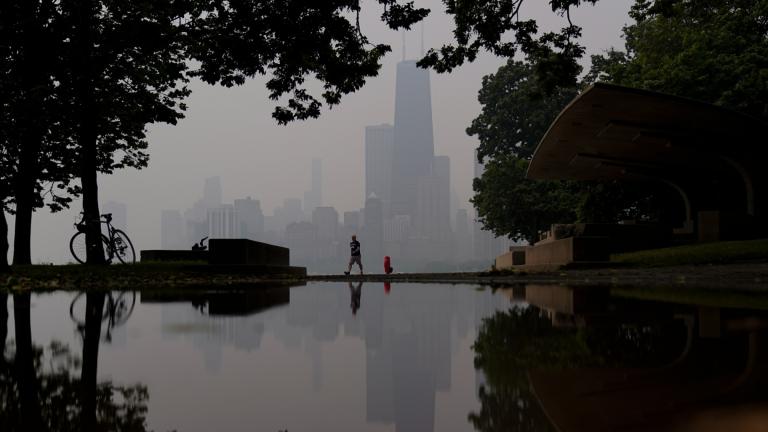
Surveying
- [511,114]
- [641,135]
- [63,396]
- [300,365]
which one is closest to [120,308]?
[300,365]

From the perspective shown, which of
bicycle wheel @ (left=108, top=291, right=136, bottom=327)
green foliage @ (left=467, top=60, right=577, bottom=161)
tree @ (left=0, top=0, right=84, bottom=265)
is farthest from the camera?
green foliage @ (left=467, top=60, right=577, bottom=161)

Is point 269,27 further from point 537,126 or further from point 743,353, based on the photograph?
point 537,126

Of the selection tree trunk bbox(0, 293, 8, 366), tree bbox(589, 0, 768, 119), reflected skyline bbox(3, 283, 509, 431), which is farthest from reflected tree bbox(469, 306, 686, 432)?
tree bbox(589, 0, 768, 119)

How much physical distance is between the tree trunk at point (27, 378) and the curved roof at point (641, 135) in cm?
1902

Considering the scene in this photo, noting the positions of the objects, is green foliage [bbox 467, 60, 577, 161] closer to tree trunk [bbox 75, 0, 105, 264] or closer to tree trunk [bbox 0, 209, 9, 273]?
tree trunk [bbox 75, 0, 105, 264]

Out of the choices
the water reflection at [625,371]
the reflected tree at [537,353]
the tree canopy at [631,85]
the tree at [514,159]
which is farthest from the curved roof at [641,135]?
the reflected tree at [537,353]

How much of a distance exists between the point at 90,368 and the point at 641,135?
2551cm

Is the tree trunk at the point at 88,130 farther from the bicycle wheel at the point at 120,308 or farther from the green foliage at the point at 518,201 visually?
the green foliage at the point at 518,201

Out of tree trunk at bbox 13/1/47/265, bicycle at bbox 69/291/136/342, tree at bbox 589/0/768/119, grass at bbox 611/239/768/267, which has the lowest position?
bicycle at bbox 69/291/136/342

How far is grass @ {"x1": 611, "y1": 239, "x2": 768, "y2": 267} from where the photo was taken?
18.6 meters

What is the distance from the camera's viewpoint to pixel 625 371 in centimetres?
337

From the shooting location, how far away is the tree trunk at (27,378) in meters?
2.47

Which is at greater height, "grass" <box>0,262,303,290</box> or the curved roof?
the curved roof

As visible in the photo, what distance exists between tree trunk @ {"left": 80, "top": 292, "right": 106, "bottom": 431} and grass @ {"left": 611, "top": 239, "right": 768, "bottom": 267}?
56.1 feet
